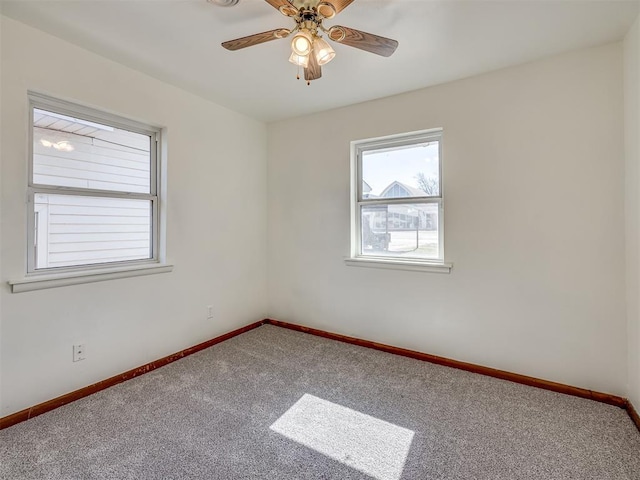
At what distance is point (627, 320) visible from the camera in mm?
1983

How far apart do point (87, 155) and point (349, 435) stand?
2635mm

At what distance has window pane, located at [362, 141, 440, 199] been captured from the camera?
274 centimetres

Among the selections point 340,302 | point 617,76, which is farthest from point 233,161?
point 617,76

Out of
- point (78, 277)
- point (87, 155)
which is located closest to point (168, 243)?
point (78, 277)

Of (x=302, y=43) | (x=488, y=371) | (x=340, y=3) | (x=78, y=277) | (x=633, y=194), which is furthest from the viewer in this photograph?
(x=488, y=371)

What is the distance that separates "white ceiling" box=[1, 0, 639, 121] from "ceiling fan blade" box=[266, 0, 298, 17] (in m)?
0.30

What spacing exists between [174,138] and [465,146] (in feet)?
8.24

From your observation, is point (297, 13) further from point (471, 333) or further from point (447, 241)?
point (471, 333)

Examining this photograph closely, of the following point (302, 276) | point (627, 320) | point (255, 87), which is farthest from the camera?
point (302, 276)

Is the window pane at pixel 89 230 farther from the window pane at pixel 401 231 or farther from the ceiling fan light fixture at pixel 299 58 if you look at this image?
the window pane at pixel 401 231

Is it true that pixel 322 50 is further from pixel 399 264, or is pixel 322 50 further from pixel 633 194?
pixel 633 194

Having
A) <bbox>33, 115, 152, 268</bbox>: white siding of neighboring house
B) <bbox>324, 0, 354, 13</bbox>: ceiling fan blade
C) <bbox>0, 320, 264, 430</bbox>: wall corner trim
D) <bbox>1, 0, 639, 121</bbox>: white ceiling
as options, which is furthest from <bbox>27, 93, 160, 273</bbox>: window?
<bbox>324, 0, 354, 13</bbox>: ceiling fan blade

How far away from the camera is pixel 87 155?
224 cm

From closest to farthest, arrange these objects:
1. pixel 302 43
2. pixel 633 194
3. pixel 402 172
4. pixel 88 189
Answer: pixel 302 43
pixel 633 194
pixel 88 189
pixel 402 172
